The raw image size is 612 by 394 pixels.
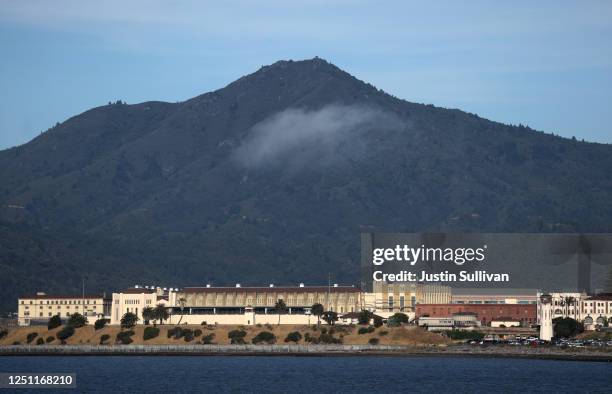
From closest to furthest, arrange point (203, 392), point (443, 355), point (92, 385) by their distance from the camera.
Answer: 1. point (203, 392)
2. point (92, 385)
3. point (443, 355)

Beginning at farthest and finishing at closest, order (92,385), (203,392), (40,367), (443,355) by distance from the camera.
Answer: (443,355) < (40,367) < (92,385) < (203,392)

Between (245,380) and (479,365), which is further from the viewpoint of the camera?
(479,365)

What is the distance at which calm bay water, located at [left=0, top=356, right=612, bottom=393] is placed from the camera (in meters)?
144

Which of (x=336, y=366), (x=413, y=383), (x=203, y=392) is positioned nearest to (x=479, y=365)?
(x=336, y=366)

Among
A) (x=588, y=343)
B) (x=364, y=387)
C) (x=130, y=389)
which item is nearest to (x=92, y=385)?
(x=130, y=389)

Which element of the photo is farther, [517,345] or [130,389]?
[517,345]

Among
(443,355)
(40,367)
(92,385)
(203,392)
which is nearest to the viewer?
(203,392)

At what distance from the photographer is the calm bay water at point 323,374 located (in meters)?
144

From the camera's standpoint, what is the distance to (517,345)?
196875 mm

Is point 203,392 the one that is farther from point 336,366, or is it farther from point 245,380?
point 336,366

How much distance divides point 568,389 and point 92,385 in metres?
46.0

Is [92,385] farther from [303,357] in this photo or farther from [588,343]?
[588,343]

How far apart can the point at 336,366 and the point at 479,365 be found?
16.7 meters

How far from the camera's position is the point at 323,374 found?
16238 centimetres
